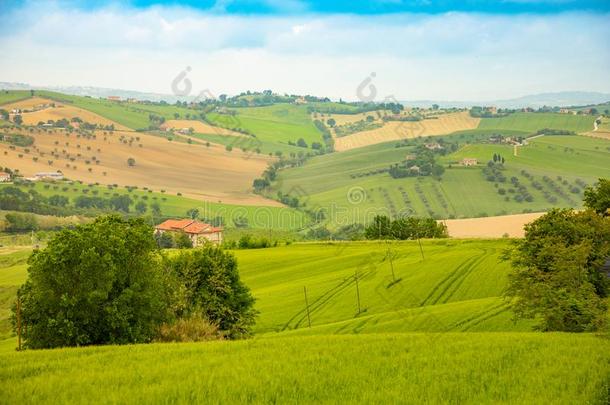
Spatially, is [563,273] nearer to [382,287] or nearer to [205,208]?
[382,287]

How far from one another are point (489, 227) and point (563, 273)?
8605cm

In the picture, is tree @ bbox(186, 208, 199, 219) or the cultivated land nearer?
the cultivated land

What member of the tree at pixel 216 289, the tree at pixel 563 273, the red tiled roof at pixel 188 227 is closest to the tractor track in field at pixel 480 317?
the tree at pixel 563 273

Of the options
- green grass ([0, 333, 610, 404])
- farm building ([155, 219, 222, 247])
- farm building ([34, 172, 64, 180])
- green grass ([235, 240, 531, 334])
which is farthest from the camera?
farm building ([34, 172, 64, 180])

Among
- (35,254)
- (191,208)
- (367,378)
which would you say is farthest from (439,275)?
(191,208)

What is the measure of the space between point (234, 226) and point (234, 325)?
110175mm

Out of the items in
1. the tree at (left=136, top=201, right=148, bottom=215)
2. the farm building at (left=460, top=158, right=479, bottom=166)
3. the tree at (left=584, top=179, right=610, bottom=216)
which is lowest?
the tree at (left=136, top=201, right=148, bottom=215)

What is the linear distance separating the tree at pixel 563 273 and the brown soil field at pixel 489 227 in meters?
66.3

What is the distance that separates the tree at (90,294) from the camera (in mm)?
32344

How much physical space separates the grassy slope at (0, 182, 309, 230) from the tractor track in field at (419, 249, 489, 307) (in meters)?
83.4

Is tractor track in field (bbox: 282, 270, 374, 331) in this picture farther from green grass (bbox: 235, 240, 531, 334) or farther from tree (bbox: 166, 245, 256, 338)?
tree (bbox: 166, 245, 256, 338)

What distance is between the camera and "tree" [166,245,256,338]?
1785 inches

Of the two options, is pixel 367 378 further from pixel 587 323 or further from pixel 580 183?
pixel 580 183

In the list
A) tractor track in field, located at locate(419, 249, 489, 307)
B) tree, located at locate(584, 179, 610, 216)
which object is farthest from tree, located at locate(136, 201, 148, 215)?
tree, located at locate(584, 179, 610, 216)
